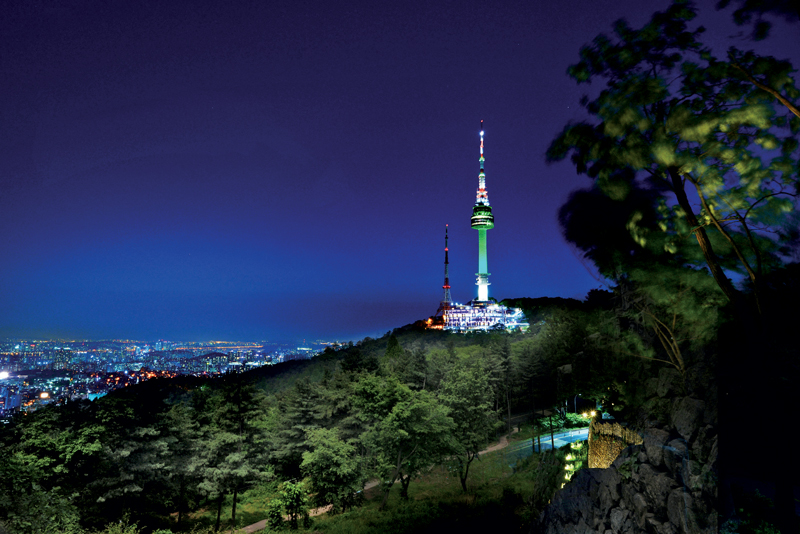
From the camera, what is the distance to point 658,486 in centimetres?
975

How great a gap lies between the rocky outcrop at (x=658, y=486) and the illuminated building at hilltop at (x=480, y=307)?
67.1 meters

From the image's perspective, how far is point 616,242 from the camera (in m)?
6.86

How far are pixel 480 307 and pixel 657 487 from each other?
9441 cm

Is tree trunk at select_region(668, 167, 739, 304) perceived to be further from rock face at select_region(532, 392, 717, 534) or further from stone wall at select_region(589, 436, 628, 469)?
stone wall at select_region(589, 436, 628, 469)

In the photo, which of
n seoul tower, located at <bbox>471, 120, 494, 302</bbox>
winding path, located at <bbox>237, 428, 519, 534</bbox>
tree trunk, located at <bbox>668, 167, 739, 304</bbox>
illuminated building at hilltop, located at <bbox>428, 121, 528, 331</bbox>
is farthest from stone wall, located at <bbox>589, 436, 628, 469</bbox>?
n seoul tower, located at <bbox>471, 120, 494, 302</bbox>

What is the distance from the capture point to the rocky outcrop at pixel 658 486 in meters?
9.03

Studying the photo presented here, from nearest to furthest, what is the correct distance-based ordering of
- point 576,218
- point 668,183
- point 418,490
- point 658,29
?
point 658,29 → point 668,183 → point 576,218 → point 418,490

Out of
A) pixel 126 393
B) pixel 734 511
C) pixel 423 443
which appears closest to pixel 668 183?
pixel 734 511

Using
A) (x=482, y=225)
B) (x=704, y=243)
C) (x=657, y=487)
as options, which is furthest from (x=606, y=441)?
(x=482, y=225)

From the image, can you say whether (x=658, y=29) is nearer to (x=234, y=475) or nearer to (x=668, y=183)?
(x=668, y=183)

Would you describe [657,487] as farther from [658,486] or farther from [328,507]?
[328,507]

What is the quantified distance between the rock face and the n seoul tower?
330ft

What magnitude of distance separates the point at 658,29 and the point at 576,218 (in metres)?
3.10

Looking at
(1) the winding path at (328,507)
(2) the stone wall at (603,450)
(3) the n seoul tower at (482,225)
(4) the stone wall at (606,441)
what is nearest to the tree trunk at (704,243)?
(4) the stone wall at (606,441)
